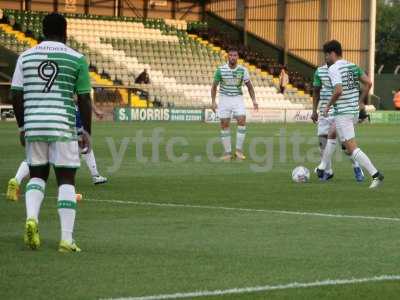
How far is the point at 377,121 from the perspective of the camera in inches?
2218

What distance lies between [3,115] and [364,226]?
35.2 metres

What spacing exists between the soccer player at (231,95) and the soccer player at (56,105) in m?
15.3

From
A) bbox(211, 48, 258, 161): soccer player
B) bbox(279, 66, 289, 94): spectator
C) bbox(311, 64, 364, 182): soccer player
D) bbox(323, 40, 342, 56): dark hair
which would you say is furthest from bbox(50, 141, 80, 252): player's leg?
bbox(279, 66, 289, 94): spectator

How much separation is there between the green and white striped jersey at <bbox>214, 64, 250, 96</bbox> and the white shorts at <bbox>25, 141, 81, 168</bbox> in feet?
50.9

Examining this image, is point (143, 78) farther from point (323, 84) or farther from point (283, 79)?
point (323, 84)

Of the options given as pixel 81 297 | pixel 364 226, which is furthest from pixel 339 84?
pixel 81 297

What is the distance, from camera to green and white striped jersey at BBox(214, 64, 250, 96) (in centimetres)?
2555

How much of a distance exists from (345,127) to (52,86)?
343 inches

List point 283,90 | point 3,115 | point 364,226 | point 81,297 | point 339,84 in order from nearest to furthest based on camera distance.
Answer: point 81,297 → point 364,226 → point 339,84 → point 3,115 → point 283,90

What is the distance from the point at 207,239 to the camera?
10859mm

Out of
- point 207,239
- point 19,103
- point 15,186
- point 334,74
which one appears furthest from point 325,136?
Answer: point 19,103

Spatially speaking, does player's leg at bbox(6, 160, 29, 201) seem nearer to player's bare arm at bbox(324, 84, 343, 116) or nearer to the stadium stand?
player's bare arm at bbox(324, 84, 343, 116)

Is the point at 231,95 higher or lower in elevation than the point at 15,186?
higher

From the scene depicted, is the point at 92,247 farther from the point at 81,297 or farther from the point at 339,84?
the point at 339,84
